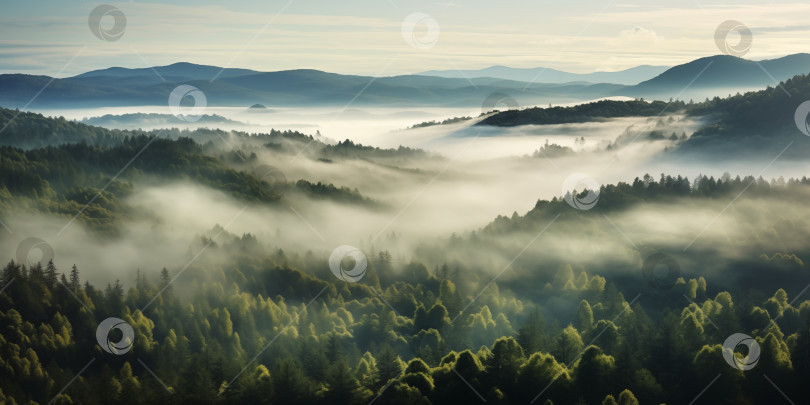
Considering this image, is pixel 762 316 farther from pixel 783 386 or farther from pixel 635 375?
pixel 635 375

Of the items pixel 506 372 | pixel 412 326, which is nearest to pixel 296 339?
pixel 412 326

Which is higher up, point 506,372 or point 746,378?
point 506,372

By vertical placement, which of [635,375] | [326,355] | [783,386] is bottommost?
[783,386]

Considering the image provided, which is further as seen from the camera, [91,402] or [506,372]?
[91,402]

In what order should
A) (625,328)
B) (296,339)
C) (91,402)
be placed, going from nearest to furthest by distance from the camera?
(91,402) → (625,328) → (296,339)

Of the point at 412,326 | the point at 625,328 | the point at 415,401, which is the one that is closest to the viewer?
the point at 415,401
